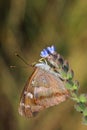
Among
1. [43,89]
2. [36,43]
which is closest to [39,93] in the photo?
[43,89]

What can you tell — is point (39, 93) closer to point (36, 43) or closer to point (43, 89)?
point (43, 89)

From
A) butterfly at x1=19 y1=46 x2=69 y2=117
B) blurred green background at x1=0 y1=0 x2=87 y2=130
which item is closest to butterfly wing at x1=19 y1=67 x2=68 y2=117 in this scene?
butterfly at x1=19 y1=46 x2=69 y2=117

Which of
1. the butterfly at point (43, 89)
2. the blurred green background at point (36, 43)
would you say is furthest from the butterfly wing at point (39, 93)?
the blurred green background at point (36, 43)

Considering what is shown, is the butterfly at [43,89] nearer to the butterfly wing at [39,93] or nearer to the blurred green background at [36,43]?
the butterfly wing at [39,93]

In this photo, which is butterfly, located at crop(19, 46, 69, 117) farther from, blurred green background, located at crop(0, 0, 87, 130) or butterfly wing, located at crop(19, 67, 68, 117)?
blurred green background, located at crop(0, 0, 87, 130)

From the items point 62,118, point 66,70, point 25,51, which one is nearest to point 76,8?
point 25,51

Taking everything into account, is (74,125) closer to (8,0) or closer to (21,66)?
(21,66)
